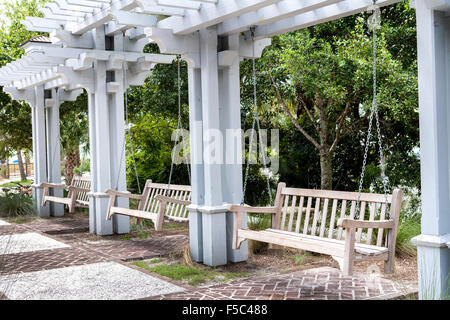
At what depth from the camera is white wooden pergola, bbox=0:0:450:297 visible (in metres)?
3.95

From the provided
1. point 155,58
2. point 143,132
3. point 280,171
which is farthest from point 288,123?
point 155,58

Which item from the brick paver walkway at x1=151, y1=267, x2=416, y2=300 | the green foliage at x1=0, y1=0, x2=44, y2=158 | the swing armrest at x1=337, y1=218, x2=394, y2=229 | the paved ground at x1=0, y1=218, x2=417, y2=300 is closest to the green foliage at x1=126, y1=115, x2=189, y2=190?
the green foliage at x1=0, y1=0, x2=44, y2=158

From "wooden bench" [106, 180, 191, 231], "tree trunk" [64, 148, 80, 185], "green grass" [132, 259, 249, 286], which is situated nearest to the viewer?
"green grass" [132, 259, 249, 286]

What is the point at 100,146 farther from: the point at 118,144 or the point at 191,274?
the point at 191,274

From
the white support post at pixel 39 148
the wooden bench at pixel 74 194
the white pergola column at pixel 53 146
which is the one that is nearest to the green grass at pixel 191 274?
the wooden bench at pixel 74 194

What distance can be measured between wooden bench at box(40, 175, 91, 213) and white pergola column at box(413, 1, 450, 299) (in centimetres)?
718

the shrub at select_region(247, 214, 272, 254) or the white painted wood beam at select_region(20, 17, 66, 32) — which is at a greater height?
the white painted wood beam at select_region(20, 17, 66, 32)

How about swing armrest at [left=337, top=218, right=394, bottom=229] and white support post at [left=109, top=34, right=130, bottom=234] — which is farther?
white support post at [left=109, top=34, right=130, bottom=234]

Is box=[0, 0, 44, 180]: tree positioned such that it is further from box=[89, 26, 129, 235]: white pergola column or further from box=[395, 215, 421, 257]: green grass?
box=[395, 215, 421, 257]: green grass

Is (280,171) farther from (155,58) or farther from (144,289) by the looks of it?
(144,289)

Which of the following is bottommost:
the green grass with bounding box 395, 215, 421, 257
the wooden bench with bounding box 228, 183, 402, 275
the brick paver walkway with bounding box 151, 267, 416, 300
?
the brick paver walkway with bounding box 151, 267, 416, 300

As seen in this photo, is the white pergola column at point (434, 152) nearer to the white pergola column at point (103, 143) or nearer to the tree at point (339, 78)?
the tree at point (339, 78)
